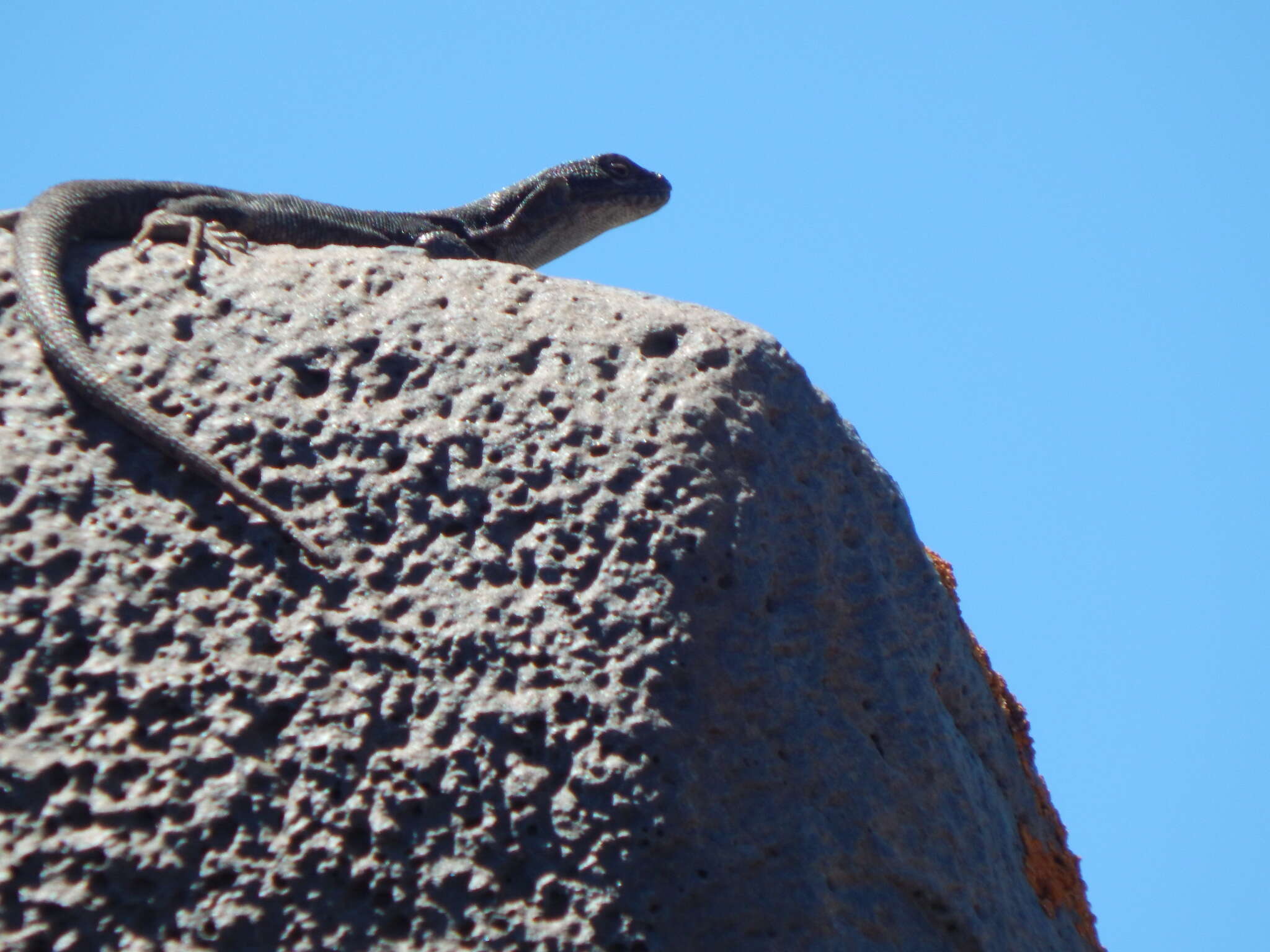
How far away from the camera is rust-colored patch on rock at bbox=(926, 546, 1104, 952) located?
162 inches

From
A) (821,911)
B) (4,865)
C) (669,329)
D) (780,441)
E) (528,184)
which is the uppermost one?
(528,184)

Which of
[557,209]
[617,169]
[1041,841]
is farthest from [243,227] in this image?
[1041,841]

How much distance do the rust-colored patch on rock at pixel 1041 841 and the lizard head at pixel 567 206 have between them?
3.08m

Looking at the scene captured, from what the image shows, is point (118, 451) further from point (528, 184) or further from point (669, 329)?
point (528, 184)

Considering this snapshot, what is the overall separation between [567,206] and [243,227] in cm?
235

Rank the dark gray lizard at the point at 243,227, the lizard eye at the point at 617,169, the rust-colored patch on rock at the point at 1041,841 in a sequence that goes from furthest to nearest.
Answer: the lizard eye at the point at 617,169, the rust-colored patch on rock at the point at 1041,841, the dark gray lizard at the point at 243,227

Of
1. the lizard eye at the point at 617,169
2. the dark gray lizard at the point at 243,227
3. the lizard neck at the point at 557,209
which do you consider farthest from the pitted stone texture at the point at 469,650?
the lizard eye at the point at 617,169

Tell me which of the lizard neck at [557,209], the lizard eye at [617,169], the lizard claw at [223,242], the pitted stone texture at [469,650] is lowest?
the pitted stone texture at [469,650]

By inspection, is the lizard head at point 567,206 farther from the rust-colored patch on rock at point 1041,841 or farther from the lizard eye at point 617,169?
the rust-colored patch on rock at point 1041,841

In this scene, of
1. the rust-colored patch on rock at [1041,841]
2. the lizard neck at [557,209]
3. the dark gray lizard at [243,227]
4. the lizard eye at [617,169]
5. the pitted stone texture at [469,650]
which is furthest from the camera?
the lizard eye at [617,169]

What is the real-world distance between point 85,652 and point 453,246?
127 inches

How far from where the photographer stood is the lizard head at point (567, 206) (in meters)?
6.89

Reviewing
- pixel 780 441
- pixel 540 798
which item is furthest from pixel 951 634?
pixel 540 798

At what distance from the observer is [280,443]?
11.8 feet
